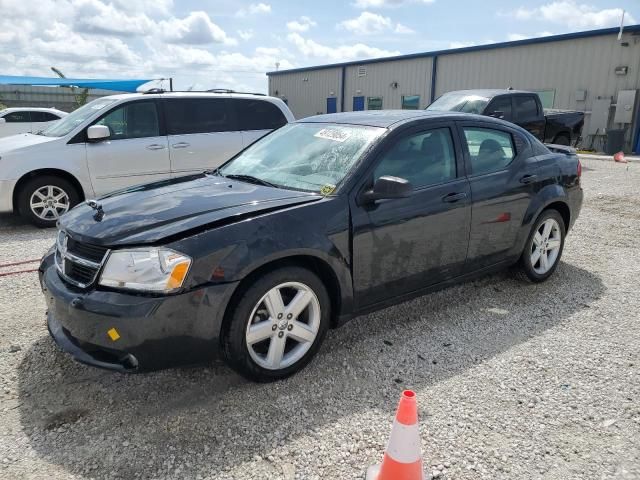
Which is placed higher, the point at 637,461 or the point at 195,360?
the point at 195,360

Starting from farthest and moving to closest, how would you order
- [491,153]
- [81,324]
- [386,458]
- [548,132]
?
[548,132] → [491,153] → [81,324] → [386,458]

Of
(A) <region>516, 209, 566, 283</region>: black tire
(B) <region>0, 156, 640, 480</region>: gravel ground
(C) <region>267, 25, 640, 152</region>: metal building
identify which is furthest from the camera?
(C) <region>267, 25, 640, 152</region>: metal building

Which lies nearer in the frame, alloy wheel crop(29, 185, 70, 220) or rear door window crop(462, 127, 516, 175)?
rear door window crop(462, 127, 516, 175)

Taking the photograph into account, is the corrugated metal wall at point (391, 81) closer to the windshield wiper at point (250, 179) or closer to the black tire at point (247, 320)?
the windshield wiper at point (250, 179)

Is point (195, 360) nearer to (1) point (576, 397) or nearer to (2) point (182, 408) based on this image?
(2) point (182, 408)

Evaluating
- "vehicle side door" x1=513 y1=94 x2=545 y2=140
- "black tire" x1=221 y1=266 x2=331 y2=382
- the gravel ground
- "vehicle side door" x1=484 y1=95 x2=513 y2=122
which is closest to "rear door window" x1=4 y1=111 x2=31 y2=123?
"vehicle side door" x1=484 y1=95 x2=513 y2=122

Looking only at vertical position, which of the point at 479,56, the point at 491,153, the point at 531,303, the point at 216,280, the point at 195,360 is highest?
the point at 479,56

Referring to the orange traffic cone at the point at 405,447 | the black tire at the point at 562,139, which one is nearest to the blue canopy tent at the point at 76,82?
the black tire at the point at 562,139

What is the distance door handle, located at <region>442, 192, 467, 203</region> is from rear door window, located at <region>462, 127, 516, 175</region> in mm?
270

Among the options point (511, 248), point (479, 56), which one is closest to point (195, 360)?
point (511, 248)

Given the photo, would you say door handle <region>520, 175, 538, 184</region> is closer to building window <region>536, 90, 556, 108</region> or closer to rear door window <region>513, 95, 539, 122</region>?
rear door window <region>513, 95, 539, 122</region>

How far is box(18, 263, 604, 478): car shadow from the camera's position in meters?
2.50

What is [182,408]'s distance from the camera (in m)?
2.85

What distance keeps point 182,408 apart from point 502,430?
1722mm
